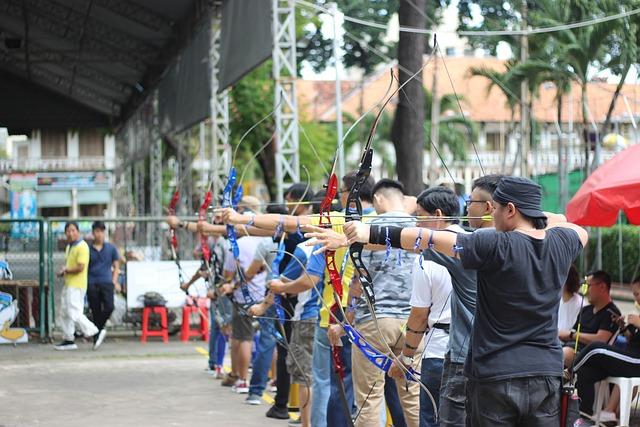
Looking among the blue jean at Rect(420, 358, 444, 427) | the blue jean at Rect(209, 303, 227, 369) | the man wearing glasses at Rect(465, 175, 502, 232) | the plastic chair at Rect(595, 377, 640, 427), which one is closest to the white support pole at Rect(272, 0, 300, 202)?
the blue jean at Rect(209, 303, 227, 369)

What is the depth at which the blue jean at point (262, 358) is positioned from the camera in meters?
9.70

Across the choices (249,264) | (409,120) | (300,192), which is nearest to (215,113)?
(409,120)

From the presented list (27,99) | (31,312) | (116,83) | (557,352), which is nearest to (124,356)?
(31,312)

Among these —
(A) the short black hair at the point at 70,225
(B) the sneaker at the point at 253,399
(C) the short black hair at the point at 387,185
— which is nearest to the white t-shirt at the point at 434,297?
(C) the short black hair at the point at 387,185

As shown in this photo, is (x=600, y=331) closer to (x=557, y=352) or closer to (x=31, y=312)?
(x=557, y=352)

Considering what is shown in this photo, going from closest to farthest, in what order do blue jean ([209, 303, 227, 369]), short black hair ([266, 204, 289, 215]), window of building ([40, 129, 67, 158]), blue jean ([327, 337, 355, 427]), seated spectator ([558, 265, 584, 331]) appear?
blue jean ([327, 337, 355, 427]) → seated spectator ([558, 265, 584, 331]) → short black hair ([266, 204, 289, 215]) → blue jean ([209, 303, 227, 369]) → window of building ([40, 129, 67, 158])

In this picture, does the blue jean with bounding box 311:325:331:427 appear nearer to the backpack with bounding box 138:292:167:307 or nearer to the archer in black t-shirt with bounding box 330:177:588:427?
the archer in black t-shirt with bounding box 330:177:588:427

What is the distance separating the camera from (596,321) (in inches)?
349

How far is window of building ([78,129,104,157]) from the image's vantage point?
241 feet

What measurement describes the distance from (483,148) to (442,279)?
52.9 metres

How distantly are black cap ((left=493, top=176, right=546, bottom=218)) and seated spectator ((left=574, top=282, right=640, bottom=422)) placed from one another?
12.5 feet

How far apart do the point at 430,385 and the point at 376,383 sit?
753 millimetres

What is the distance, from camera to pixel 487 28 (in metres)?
26.8

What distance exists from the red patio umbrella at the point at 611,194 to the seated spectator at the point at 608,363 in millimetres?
632
